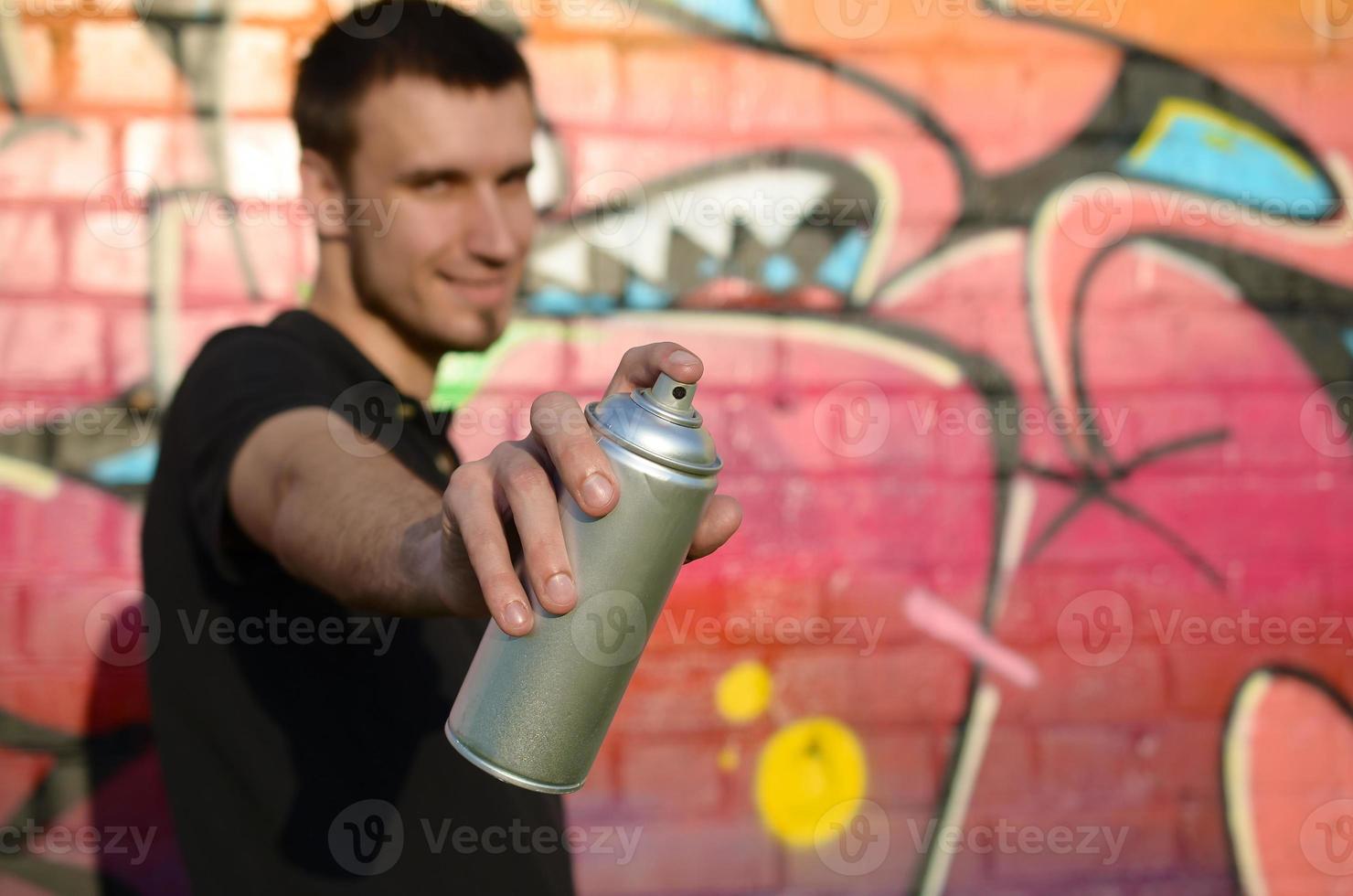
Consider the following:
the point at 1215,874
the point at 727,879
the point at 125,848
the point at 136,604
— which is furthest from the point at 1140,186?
the point at 125,848

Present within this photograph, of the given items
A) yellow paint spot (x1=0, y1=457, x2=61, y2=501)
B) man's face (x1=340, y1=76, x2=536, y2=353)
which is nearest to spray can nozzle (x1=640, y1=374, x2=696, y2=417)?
man's face (x1=340, y1=76, x2=536, y2=353)

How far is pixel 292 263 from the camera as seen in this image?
2012 millimetres

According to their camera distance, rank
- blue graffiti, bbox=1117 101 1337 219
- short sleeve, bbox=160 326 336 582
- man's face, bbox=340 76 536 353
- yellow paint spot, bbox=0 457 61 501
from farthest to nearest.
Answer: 1. blue graffiti, bbox=1117 101 1337 219
2. yellow paint spot, bbox=0 457 61 501
3. man's face, bbox=340 76 536 353
4. short sleeve, bbox=160 326 336 582

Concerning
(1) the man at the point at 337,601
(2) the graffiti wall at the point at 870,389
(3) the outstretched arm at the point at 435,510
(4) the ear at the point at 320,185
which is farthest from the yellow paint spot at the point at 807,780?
(3) the outstretched arm at the point at 435,510

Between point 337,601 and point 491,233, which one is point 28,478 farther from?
point 337,601

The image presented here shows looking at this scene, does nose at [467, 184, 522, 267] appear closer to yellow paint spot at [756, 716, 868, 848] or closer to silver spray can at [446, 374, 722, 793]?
silver spray can at [446, 374, 722, 793]

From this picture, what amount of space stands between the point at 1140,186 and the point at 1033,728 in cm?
108

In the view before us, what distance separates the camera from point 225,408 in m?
0.96

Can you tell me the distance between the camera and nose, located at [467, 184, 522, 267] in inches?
55.4

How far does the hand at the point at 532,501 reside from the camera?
2.16ft

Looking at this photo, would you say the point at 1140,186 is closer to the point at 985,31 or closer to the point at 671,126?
the point at 985,31

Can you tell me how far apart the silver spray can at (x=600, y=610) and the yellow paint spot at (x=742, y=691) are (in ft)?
4.37

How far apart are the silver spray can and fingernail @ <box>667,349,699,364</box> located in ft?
0.04

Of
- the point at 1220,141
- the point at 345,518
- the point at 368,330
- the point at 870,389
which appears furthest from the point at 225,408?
the point at 1220,141
